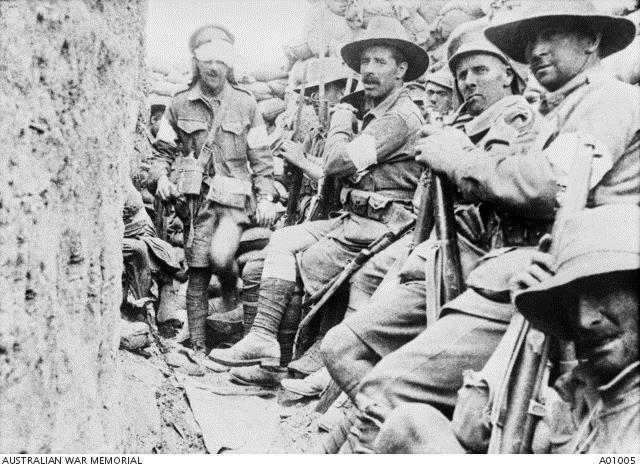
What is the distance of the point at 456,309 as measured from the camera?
2.58 meters

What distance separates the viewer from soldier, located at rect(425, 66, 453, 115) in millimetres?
4258

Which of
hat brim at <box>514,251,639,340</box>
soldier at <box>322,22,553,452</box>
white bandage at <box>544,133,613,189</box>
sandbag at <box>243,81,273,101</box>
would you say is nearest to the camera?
hat brim at <box>514,251,639,340</box>

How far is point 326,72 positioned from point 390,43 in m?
1.10

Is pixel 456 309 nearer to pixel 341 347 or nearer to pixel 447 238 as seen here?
pixel 447 238

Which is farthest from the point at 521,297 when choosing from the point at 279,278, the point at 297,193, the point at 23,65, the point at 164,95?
the point at 164,95

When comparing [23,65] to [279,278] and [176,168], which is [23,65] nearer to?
[279,278]

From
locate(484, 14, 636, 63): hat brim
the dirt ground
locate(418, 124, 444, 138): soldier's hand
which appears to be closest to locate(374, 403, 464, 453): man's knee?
locate(418, 124, 444, 138): soldier's hand

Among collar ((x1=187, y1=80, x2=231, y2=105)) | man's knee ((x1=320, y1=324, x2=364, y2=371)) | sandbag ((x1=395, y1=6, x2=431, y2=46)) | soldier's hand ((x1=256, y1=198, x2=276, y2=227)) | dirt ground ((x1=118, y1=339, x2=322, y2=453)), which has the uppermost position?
sandbag ((x1=395, y1=6, x2=431, y2=46))

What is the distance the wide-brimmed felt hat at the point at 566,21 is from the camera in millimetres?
2545

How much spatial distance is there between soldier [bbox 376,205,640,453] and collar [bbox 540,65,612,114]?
57cm

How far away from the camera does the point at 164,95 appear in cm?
679

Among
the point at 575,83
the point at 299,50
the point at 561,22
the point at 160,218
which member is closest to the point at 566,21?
the point at 561,22

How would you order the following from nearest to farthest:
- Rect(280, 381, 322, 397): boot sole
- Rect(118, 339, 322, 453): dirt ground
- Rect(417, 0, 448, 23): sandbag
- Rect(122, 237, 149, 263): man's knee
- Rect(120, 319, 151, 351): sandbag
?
Rect(118, 339, 322, 453): dirt ground, Rect(280, 381, 322, 397): boot sole, Rect(120, 319, 151, 351): sandbag, Rect(122, 237, 149, 263): man's knee, Rect(417, 0, 448, 23): sandbag

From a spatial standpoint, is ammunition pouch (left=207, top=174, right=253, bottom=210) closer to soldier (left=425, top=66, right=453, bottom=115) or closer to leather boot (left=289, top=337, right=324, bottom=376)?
leather boot (left=289, top=337, right=324, bottom=376)
